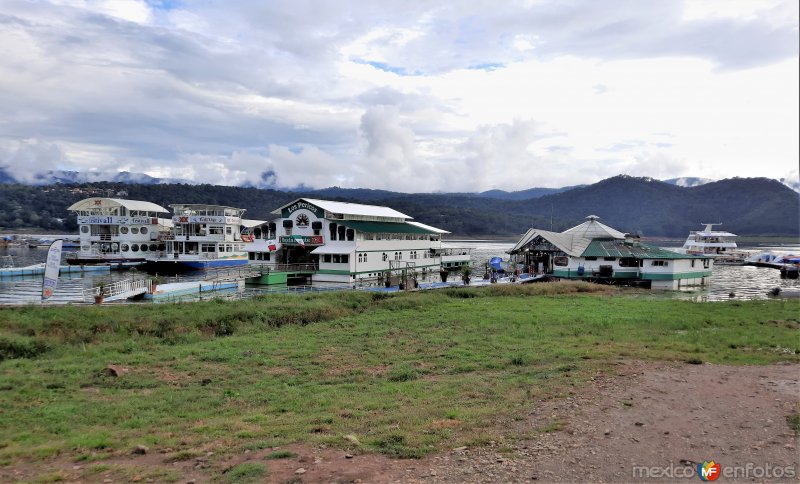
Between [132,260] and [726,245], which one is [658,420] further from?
[726,245]

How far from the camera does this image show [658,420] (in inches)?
379

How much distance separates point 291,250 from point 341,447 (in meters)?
41.7

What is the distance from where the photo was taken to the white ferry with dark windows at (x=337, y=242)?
1763 inches

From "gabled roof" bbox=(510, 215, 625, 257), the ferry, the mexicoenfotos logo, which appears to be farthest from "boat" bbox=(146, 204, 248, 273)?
the mexicoenfotos logo

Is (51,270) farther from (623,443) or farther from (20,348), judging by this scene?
(623,443)

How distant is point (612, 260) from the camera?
4628 cm

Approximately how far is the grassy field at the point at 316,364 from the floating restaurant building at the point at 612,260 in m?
17.4

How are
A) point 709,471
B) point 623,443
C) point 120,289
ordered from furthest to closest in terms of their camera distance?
point 120,289
point 623,443
point 709,471

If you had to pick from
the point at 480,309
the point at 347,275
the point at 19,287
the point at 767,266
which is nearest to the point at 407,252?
the point at 347,275

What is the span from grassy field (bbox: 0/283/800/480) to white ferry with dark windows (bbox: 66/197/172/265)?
42865mm

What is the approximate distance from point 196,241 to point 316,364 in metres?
52.0

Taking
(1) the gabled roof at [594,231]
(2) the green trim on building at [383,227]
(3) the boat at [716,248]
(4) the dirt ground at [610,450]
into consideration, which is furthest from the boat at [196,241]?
(3) the boat at [716,248]

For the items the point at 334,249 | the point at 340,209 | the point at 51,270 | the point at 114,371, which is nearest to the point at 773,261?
the point at 340,209

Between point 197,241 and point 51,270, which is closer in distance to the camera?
point 51,270
